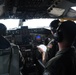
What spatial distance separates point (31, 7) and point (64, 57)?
6.63ft

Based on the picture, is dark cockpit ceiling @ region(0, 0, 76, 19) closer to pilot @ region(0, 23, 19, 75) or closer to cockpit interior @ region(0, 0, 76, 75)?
cockpit interior @ region(0, 0, 76, 75)

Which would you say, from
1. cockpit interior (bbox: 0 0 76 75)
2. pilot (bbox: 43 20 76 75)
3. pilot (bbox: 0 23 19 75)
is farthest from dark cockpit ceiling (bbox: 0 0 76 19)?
pilot (bbox: 43 20 76 75)

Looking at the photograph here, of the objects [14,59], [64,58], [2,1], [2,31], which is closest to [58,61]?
[64,58]

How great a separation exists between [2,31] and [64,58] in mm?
1052

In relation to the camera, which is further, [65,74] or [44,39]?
[44,39]

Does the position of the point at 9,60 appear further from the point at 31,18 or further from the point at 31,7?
the point at 31,18

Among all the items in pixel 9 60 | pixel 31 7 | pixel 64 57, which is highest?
pixel 64 57

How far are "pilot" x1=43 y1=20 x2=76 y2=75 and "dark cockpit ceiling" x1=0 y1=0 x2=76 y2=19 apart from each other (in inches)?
62.9

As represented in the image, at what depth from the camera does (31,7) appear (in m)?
3.33

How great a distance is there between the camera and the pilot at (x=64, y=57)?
4.79 feet

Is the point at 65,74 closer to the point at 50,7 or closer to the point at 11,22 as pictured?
the point at 50,7

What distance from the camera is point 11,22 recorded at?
4559 mm

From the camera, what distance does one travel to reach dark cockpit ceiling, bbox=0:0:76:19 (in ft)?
10.2

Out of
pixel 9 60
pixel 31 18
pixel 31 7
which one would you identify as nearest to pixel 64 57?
pixel 9 60
